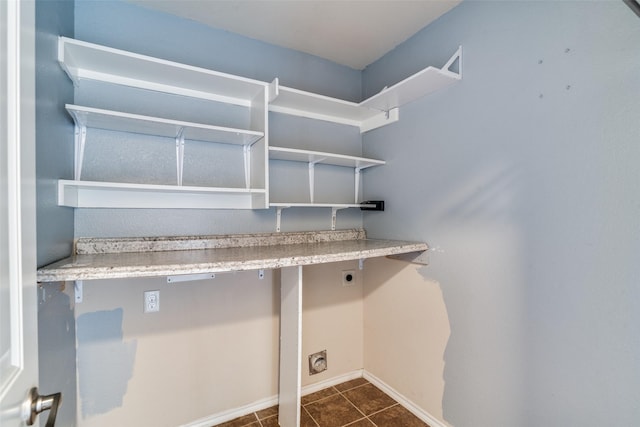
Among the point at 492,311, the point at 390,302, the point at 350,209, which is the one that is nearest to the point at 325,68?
the point at 350,209

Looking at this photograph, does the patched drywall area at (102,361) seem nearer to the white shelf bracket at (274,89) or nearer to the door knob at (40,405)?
the door knob at (40,405)

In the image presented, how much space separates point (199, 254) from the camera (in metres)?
1.38

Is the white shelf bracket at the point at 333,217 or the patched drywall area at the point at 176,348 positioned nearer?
the patched drywall area at the point at 176,348

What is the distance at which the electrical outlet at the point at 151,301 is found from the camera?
1.49 meters

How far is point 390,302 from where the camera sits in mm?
1918

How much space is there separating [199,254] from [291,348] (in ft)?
2.31

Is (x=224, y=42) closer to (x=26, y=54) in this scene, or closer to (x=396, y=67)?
(x=396, y=67)

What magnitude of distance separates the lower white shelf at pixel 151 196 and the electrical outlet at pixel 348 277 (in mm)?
859

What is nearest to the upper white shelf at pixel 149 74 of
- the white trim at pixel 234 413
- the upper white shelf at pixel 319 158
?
the upper white shelf at pixel 319 158

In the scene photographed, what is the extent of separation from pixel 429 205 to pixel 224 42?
157cm

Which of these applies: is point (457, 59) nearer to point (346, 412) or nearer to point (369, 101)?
point (369, 101)

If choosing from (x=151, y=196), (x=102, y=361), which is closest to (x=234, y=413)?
(x=102, y=361)

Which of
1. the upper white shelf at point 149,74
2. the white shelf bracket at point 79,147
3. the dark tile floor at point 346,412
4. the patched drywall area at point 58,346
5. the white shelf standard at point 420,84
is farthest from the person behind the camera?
the dark tile floor at point 346,412

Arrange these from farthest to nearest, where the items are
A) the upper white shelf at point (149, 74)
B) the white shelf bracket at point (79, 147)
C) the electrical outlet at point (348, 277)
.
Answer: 1. the electrical outlet at point (348, 277)
2. the white shelf bracket at point (79, 147)
3. the upper white shelf at point (149, 74)
